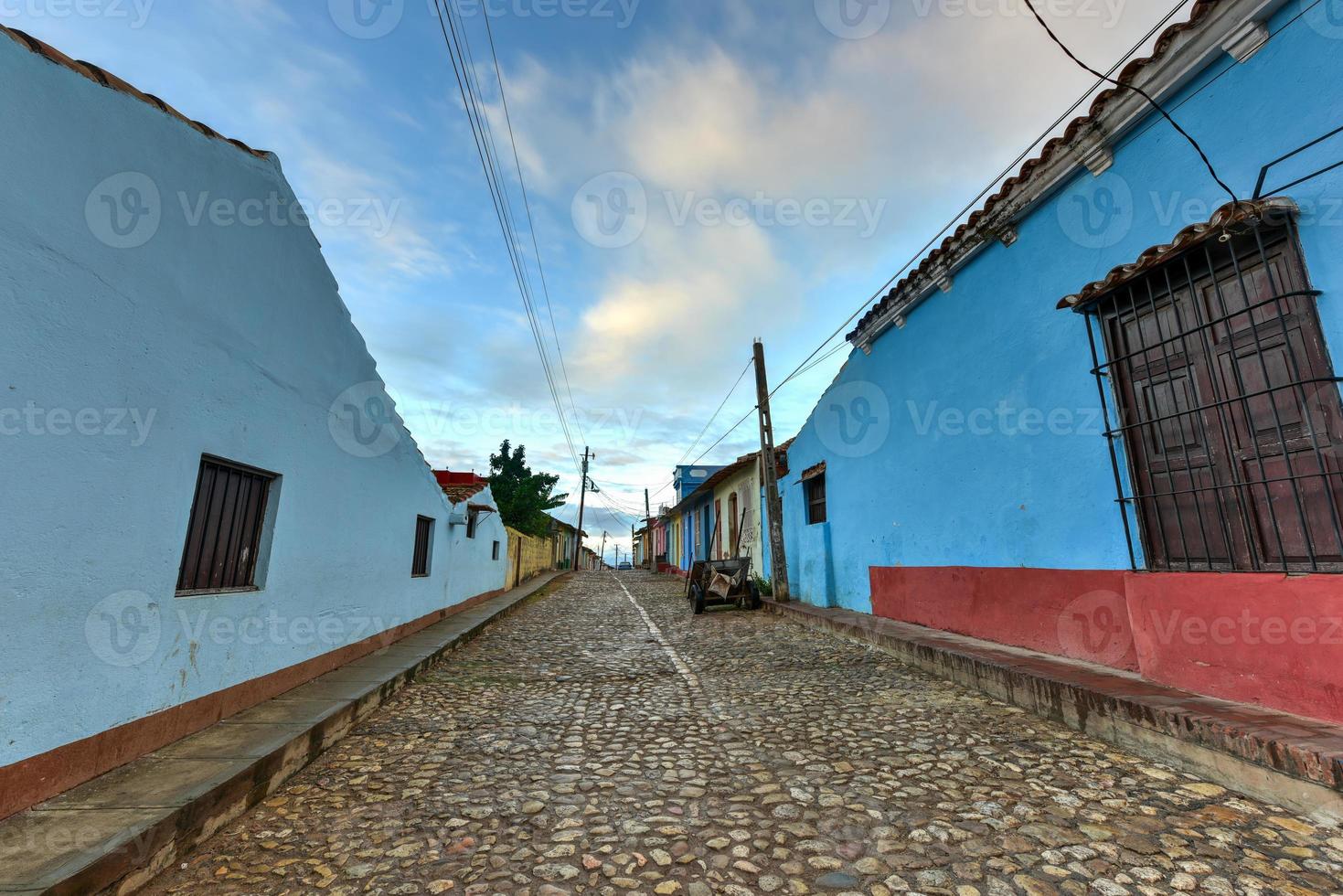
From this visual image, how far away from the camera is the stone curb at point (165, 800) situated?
2.02 m

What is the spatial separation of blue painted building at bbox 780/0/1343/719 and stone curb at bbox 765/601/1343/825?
26cm

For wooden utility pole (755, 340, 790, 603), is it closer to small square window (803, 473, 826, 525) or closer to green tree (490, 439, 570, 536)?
small square window (803, 473, 826, 525)

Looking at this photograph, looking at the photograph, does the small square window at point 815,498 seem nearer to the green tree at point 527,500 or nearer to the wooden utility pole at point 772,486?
the wooden utility pole at point 772,486

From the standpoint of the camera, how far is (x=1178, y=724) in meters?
2.98

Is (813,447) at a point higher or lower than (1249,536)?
higher

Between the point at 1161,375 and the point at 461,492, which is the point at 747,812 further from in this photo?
the point at 461,492

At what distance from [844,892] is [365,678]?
4465mm

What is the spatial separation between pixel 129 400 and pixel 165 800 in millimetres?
1970

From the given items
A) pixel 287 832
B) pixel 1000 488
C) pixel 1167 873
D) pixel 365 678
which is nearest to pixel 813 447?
pixel 1000 488

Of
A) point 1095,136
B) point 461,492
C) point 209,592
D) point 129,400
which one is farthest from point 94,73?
point 461,492

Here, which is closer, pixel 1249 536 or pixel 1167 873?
pixel 1167 873

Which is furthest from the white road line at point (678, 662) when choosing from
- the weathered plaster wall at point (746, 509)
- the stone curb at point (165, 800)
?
the weathered plaster wall at point (746, 509)

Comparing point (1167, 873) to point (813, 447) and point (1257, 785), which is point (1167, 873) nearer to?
point (1257, 785)

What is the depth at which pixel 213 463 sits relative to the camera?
3.76m
